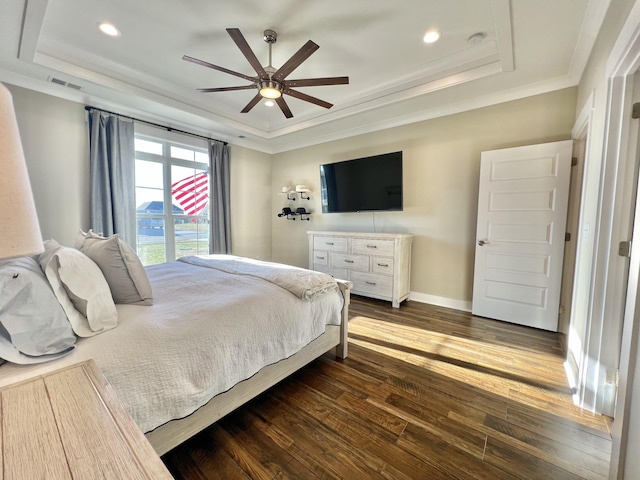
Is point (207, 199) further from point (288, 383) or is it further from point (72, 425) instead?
point (72, 425)

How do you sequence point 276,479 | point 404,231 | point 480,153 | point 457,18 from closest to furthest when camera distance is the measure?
point 276,479
point 457,18
point 480,153
point 404,231

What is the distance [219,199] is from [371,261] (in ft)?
8.80

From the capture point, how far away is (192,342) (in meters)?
1.22

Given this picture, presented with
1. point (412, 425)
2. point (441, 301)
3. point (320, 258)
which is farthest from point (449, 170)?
point (412, 425)

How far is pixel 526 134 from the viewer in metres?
2.91

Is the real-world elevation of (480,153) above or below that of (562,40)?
below

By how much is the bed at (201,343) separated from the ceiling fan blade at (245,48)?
5.26 feet

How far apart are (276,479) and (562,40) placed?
3.59m

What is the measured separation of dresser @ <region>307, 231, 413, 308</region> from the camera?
3455 millimetres

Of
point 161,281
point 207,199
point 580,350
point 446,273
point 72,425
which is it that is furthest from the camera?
point 207,199

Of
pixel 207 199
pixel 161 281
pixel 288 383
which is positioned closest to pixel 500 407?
pixel 288 383

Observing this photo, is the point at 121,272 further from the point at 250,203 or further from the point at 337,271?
the point at 250,203

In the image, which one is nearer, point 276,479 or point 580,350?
point 276,479

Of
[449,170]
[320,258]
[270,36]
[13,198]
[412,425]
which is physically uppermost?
[270,36]
